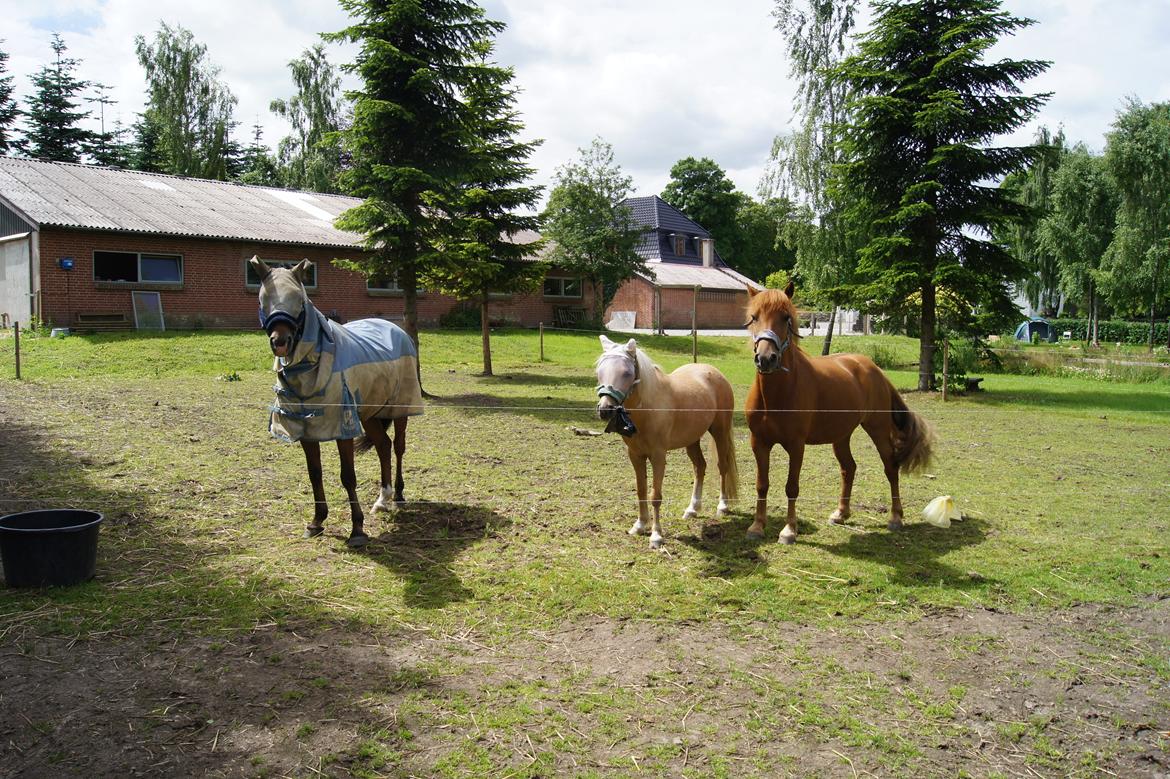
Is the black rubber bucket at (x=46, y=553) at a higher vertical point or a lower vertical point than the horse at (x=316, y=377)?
lower

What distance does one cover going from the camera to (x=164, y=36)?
3869 cm

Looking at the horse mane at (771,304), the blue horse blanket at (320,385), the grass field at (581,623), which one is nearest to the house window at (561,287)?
the grass field at (581,623)

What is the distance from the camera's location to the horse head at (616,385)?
18.6 feet

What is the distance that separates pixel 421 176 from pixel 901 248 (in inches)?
514

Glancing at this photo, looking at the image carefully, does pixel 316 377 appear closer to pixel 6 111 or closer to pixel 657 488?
pixel 657 488

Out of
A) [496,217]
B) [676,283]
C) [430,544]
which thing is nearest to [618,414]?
[430,544]

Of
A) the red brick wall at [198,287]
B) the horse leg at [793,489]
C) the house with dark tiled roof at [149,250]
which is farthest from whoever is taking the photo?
the house with dark tiled roof at [149,250]

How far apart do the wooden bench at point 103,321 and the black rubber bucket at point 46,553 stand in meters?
20.8

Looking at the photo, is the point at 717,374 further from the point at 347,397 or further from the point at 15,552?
the point at 15,552

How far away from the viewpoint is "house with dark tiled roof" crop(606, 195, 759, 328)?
44094 millimetres

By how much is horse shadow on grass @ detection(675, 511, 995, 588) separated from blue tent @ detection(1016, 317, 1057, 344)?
48.9m

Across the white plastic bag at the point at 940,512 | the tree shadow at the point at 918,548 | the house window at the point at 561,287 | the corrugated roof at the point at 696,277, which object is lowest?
the tree shadow at the point at 918,548

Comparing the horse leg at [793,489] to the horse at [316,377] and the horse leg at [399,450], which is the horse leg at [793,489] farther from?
the horse leg at [399,450]

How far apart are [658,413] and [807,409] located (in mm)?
1373
